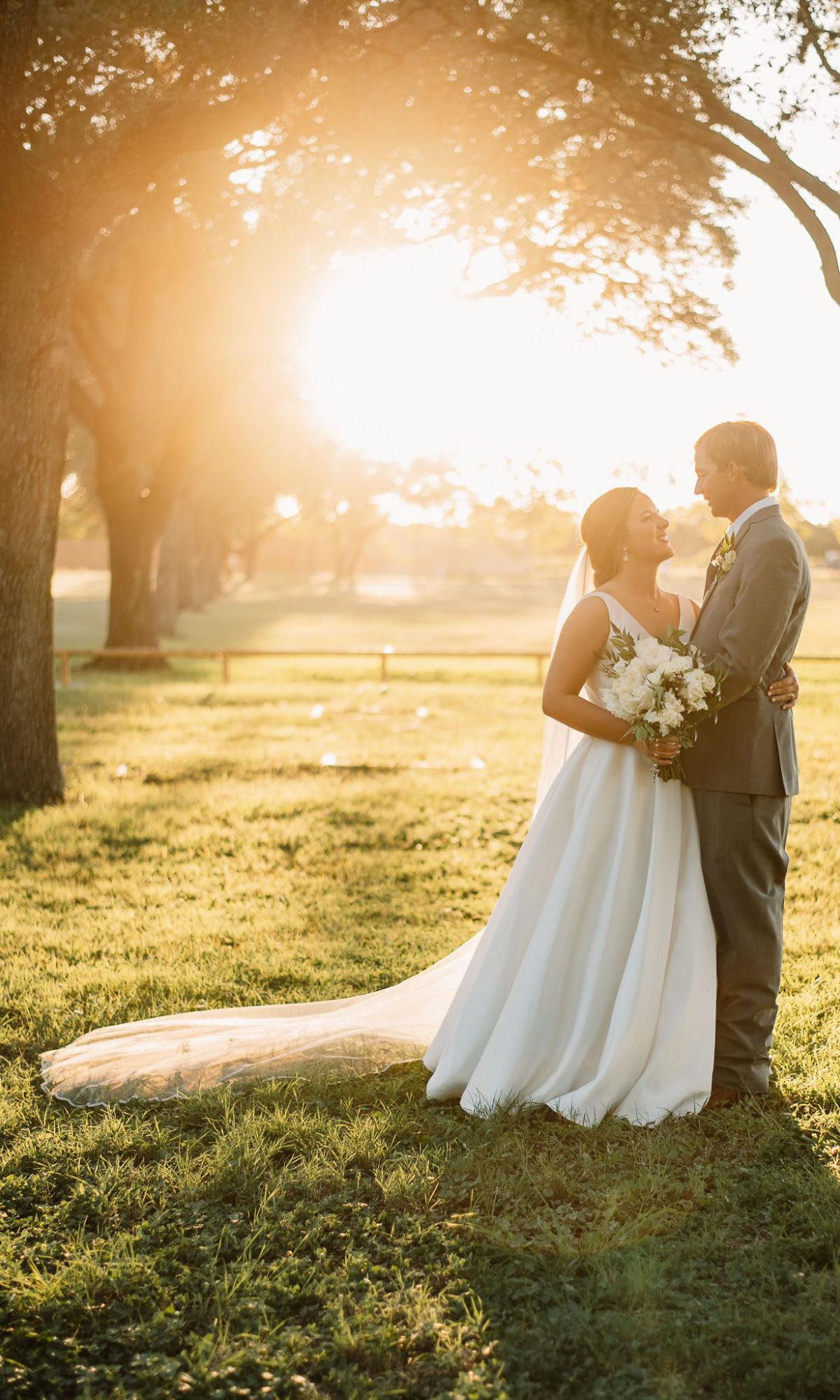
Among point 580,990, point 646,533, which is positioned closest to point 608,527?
point 646,533

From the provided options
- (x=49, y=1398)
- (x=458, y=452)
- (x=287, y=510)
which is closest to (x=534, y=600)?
(x=287, y=510)

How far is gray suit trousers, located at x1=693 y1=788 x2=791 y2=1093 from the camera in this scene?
14.6 feet

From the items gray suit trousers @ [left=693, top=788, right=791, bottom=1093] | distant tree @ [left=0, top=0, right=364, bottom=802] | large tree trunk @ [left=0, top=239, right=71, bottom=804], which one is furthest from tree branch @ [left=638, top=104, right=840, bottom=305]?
gray suit trousers @ [left=693, top=788, right=791, bottom=1093]

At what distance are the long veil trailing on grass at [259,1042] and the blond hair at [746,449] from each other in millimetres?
778

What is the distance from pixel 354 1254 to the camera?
349cm

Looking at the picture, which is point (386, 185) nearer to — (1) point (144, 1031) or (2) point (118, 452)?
(2) point (118, 452)

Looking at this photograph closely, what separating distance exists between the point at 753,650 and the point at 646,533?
70 cm

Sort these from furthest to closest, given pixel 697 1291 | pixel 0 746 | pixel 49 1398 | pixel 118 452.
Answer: pixel 118 452, pixel 0 746, pixel 697 1291, pixel 49 1398

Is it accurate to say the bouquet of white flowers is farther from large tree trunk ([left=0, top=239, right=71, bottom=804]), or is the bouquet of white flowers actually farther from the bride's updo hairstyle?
large tree trunk ([left=0, top=239, right=71, bottom=804])

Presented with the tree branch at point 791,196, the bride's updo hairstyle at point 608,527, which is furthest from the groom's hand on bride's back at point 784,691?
the tree branch at point 791,196

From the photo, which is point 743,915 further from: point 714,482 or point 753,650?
point 714,482

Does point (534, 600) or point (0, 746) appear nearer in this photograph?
point (0, 746)

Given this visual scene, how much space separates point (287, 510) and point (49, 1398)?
66.7m

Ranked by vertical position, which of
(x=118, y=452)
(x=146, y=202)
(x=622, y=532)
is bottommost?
(x=622, y=532)
